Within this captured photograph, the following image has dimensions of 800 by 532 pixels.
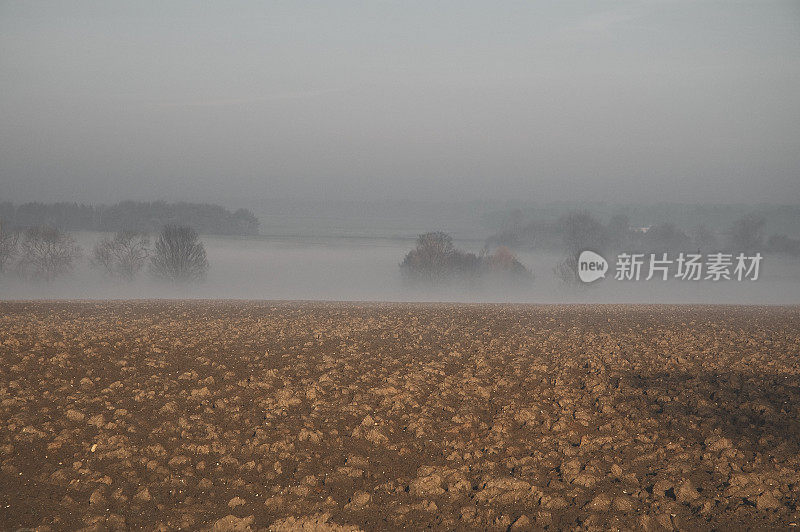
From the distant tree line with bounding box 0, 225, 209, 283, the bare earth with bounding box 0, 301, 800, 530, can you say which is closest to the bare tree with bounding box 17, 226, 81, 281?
the distant tree line with bounding box 0, 225, 209, 283

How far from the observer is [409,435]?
29.7 ft

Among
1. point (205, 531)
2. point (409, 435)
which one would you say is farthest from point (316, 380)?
point (205, 531)

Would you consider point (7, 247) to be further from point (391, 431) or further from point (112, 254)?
point (391, 431)

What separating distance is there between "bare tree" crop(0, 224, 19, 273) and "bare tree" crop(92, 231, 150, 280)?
25.8ft

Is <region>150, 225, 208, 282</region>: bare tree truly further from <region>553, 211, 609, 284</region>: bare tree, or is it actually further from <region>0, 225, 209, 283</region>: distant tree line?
<region>553, 211, 609, 284</region>: bare tree

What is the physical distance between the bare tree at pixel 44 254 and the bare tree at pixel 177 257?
9010mm

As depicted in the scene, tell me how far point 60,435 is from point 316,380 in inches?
177

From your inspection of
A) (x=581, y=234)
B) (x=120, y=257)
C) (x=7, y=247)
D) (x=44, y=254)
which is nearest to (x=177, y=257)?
(x=120, y=257)

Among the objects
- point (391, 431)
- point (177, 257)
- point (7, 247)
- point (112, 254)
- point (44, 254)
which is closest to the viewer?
point (391, 431)

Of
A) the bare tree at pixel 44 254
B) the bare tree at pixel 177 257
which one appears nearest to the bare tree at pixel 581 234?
the bare tree at pixel 177 257

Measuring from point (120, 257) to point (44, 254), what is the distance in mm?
7894

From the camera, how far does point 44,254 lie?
65.3 metres

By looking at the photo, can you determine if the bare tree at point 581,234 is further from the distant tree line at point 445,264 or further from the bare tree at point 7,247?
the bare tree at point 7,247

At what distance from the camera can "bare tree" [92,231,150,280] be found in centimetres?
6969
